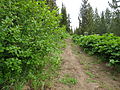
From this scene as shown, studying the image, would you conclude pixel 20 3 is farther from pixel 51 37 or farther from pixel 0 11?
pixel 51 37

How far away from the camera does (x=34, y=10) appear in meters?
2.05

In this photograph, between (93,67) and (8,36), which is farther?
(93,67)

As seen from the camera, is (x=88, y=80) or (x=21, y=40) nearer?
(x=21, y=40)

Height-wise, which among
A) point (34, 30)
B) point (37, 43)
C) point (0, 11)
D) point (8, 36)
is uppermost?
point (0, 11)

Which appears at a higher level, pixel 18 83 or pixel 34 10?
pixel 34 10

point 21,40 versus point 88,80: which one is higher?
point 21,40

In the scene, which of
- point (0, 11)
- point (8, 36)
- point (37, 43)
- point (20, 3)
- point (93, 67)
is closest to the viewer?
point (8, 36)

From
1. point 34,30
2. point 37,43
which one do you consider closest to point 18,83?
point 37,43

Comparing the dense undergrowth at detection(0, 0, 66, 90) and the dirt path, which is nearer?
the dense undergrowth at detection(0, 0, 66, 90)

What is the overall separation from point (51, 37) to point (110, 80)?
2.53m

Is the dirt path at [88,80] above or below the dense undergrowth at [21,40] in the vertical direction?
below

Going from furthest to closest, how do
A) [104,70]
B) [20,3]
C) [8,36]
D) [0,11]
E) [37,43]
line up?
[104,70], [20,3], [37,43], [0,11], [8,36]

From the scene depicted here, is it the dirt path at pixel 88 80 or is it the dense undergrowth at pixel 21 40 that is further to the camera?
the dirt path at pixel 88 80

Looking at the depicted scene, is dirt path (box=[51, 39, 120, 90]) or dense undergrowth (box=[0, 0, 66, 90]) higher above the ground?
dense undergrowth (box=[0, 0, 66, 90])
